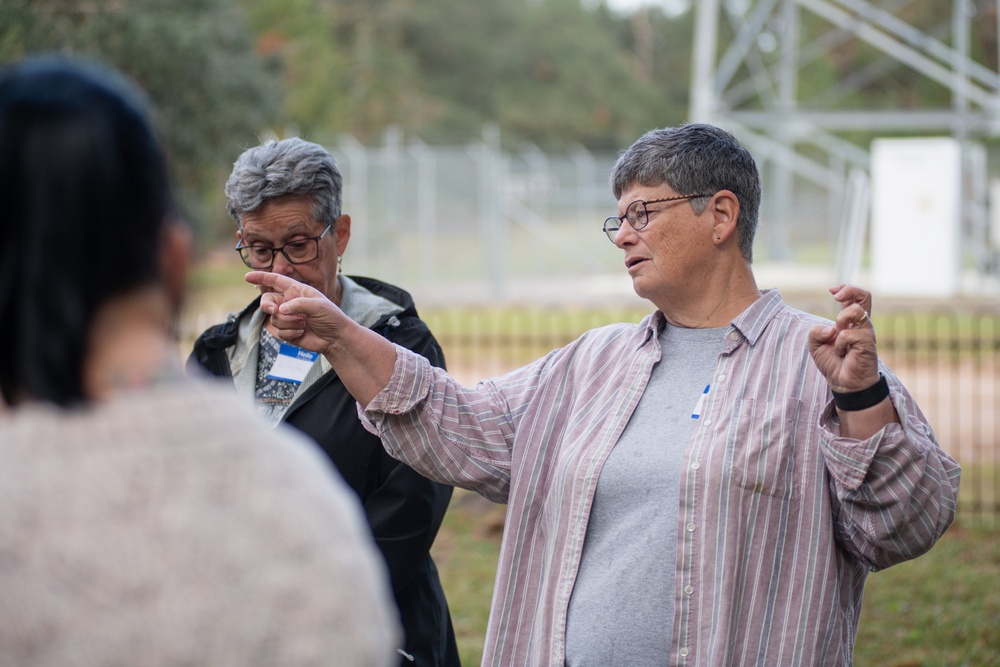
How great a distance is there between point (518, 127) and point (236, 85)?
873 inches

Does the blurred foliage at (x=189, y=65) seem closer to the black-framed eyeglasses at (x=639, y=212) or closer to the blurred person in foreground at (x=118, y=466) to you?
the black-framed eyeglasses at (x=639, y=212)

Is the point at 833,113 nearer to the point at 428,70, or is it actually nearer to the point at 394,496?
the point at 394,496

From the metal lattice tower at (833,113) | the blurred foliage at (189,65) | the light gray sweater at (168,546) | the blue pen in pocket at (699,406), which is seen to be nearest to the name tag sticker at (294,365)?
the blue pen in pocket at (699,406)

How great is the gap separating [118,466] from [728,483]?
1.60 meters

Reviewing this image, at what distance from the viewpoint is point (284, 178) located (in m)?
3.19

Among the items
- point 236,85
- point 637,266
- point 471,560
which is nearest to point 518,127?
point 236,85

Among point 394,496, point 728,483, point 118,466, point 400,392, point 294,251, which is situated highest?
point 294,251

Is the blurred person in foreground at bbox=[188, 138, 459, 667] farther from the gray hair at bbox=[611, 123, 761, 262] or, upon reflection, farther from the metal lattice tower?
the metal lattice tower

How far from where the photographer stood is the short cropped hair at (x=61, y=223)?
1.25m

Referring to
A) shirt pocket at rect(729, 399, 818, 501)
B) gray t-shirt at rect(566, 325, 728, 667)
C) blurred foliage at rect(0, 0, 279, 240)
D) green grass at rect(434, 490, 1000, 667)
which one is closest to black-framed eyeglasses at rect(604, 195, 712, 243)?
gray t-shirt at rect(566, 325, 728, 667)

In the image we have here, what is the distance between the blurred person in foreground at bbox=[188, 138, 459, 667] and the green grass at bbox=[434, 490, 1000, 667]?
8.64 ft

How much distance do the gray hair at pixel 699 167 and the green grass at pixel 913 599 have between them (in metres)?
3.33

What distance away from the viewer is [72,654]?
1211 mm

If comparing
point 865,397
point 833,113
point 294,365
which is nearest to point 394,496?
point 294,365
